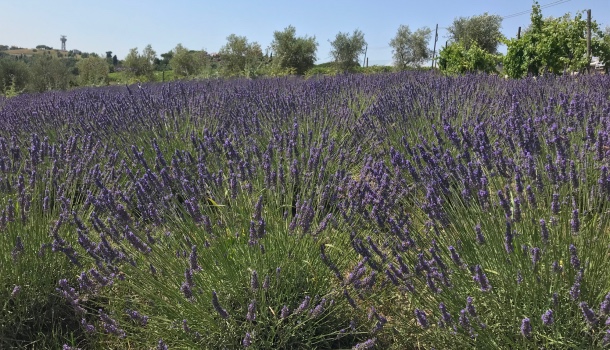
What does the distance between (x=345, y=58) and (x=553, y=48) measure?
25768 millimetres

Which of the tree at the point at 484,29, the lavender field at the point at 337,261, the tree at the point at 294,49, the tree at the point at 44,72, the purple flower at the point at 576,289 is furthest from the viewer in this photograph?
the tree at the point at 484,29

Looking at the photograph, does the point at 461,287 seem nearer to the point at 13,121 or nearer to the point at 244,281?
the point at 244,281

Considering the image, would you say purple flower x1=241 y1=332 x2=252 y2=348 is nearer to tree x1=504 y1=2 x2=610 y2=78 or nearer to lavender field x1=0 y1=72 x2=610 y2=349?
lavender field x1=0 y1=72 x2=610 y2=349

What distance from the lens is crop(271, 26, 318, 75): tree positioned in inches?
1109

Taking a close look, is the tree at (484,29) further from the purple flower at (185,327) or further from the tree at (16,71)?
the purple flower at (185,327)

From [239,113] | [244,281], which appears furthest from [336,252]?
[239,113]

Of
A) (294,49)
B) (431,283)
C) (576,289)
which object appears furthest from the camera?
(294,49)

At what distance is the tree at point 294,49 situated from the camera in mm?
28172

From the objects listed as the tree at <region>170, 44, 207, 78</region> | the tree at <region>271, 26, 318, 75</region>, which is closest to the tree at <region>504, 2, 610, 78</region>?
the tree at <region>271, 26, 318, 75</region>

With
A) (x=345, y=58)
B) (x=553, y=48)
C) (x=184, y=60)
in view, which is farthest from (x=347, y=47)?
(x=553, y=48)

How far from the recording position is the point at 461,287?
1.60m

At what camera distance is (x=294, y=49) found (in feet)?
92.5

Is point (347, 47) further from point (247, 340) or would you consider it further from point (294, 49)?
point (247, 340)

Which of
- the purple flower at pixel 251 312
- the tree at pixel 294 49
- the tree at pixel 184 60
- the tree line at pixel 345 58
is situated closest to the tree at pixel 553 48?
the tree line at pixel 345 58
